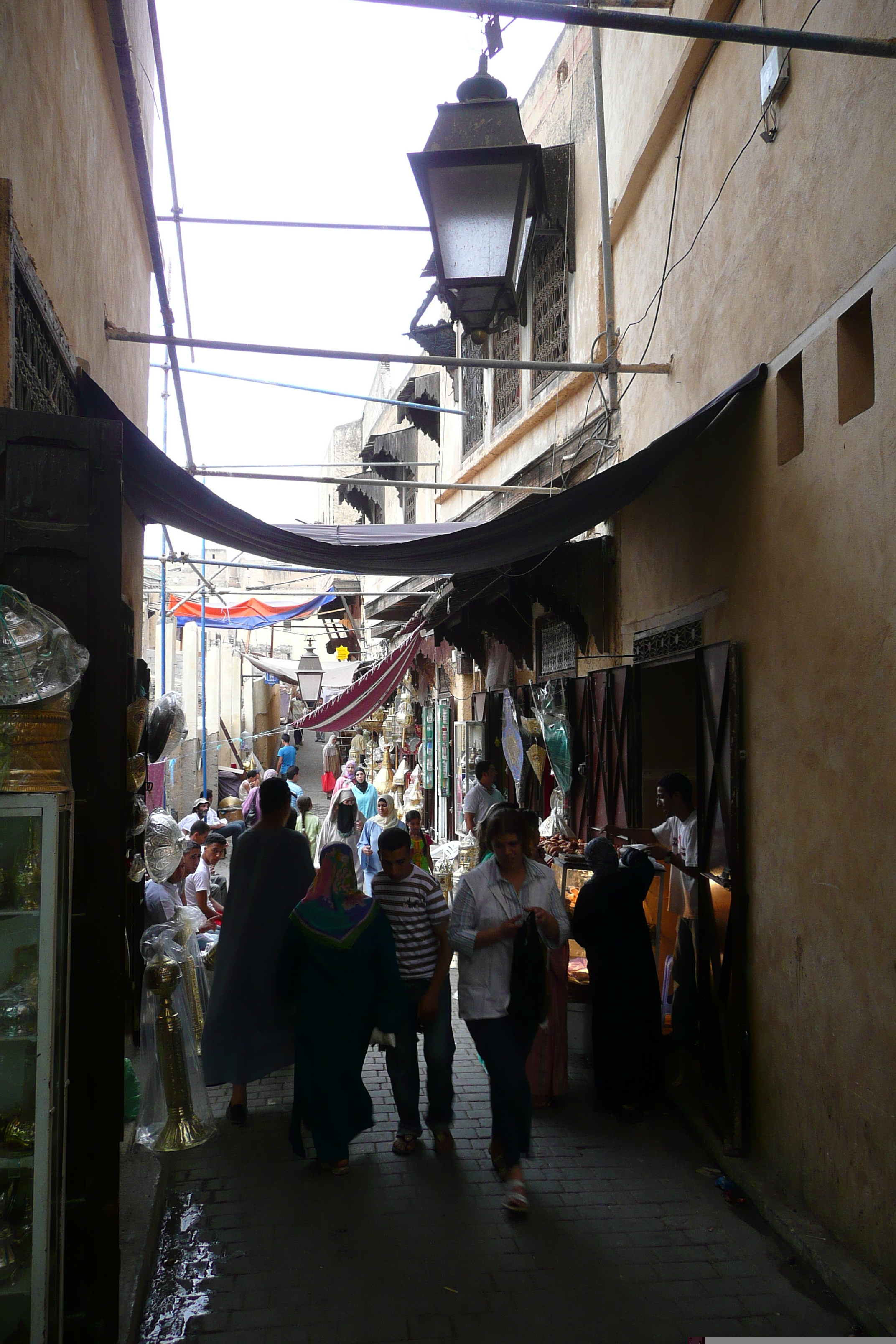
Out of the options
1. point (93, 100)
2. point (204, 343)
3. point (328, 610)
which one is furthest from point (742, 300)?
point (328, 610)

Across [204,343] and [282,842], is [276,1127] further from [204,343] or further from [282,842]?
[204,343]

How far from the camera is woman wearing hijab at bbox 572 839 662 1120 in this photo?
194 inches

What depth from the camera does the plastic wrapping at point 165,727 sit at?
6.07m

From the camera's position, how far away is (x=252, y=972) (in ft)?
16.2

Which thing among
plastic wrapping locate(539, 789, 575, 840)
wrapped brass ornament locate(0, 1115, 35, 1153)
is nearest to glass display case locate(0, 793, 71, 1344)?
wrapped brass ornament locate(0, 1115, 35, 1153)

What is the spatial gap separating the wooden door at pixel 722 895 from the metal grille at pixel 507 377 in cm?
584

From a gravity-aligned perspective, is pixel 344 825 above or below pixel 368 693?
below

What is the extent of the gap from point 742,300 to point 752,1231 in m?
4.00

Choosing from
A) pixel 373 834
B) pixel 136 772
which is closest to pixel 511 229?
pixel 136 772

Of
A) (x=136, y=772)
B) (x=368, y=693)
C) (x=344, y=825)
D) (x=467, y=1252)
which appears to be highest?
(x=368, y=693)

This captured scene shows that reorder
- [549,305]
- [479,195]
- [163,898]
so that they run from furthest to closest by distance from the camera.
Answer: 1. [549,305]
2. [163,898]
3. [479,195]

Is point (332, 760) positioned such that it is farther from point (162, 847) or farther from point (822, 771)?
point (822, 771)

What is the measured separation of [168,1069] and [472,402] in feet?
30.5

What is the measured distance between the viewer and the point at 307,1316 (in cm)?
318
